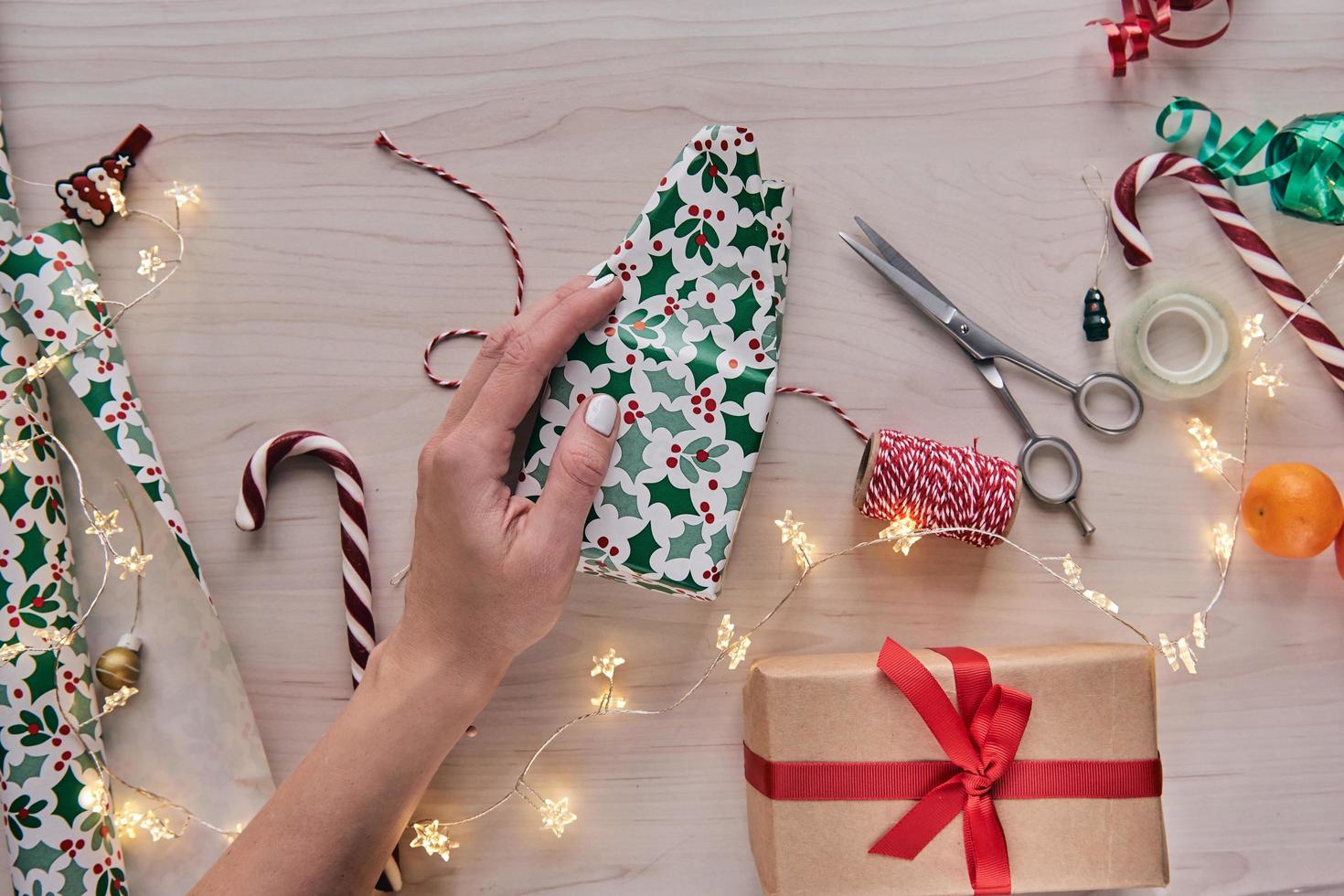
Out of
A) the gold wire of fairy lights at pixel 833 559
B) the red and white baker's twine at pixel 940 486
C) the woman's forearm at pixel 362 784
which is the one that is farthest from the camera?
the gold wire of fairy lights at pixel 833 559

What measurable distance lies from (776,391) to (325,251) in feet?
2.39

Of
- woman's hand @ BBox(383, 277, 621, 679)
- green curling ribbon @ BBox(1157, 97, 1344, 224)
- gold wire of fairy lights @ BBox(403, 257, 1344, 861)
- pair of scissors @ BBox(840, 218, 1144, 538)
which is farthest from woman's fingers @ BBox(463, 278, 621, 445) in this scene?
green curling ribbon @ BBox(1157, 97, 1344, 224)

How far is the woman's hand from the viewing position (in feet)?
3.52

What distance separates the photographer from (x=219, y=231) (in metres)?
1.36

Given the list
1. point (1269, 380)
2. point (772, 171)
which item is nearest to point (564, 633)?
point (772, 171)

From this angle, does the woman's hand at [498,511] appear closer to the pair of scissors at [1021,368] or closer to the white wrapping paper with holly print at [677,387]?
the white wrapping paper with holly print at [677,387]

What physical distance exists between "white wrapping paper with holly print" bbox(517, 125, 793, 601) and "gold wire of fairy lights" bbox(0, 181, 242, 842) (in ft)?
2.19

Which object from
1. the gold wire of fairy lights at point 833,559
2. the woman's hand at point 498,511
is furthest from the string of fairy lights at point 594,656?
the woman's hand at point 498,511

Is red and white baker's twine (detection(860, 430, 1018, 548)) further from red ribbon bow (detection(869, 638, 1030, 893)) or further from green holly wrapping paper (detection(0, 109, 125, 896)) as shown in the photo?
green holly wrapping paper (detection(0, 109, 125, 896))

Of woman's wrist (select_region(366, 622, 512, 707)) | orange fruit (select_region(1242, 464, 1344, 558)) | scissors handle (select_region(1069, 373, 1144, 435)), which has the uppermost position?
scissors handle (select_region(1069, 373, 1144, 435))

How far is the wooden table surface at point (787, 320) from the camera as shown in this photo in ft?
4.27

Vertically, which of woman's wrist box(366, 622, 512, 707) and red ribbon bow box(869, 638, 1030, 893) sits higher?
woman's wrist box(366, 622, 512, 707)

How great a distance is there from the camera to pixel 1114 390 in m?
1.32

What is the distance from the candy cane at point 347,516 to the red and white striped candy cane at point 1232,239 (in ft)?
4.00
